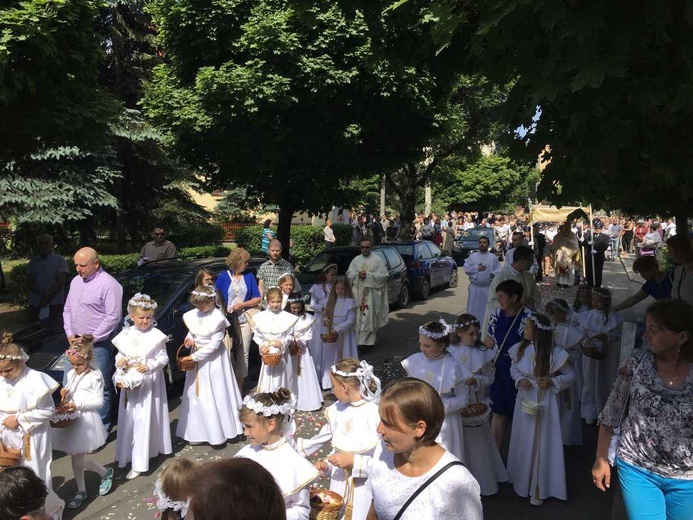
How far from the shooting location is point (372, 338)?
33.2 ft

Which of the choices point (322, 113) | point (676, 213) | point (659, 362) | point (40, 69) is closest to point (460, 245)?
point (322, 113)

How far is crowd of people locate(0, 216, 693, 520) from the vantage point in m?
2.48

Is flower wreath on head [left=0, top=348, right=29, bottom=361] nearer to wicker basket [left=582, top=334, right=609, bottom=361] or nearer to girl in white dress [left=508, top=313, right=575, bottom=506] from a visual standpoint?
girl in white dress [left=508, top=313, right=575, bottom=506]

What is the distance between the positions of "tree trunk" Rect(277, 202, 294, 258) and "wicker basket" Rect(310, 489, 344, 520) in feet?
33.0

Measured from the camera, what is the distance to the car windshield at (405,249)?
1489 centimetres

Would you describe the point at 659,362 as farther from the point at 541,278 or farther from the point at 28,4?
the point at 541,278

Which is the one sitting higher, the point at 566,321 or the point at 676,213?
the point at 676,213

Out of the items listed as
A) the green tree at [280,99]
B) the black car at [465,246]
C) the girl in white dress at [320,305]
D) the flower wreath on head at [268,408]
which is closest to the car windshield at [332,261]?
the green tree at [280,99]

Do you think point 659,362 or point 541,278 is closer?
point 659,362

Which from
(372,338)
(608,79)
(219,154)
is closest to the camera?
(608,79)

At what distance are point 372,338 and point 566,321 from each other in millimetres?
4647

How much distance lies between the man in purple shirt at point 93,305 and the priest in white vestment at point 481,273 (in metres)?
6.20

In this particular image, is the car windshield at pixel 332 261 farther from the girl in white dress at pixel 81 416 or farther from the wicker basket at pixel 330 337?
the girl in white dress at pixel 81 416

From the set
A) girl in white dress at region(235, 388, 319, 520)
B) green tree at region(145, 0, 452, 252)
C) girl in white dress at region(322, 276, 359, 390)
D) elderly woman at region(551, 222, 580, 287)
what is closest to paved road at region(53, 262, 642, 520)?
girl in white dress at region(322, 276, 359, 390)
